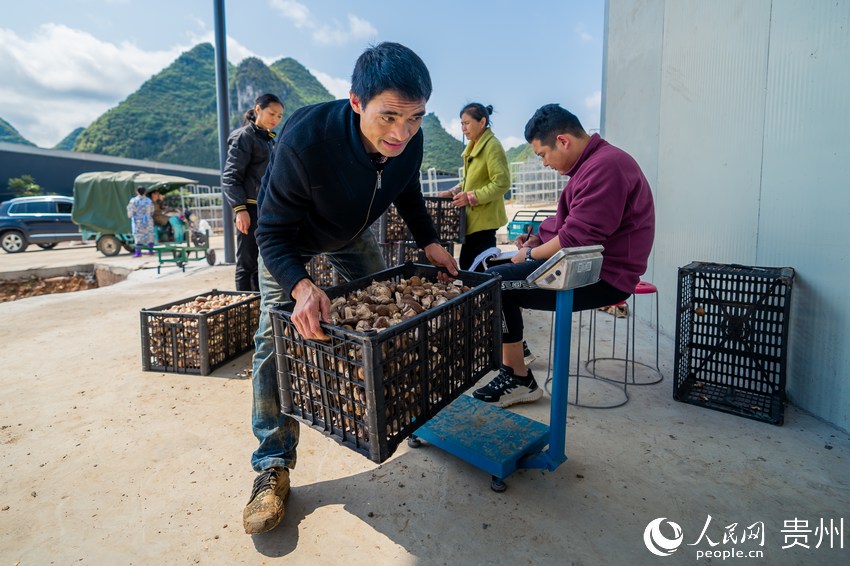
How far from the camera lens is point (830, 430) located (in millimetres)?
2318

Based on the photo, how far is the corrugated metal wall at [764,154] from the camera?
228 centimetres

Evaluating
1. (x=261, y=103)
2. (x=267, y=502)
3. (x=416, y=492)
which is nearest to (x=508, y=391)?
(x=416, y=492)

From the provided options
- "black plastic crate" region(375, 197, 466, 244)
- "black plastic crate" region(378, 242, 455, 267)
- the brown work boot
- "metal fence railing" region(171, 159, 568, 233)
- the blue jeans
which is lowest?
the brown work boot

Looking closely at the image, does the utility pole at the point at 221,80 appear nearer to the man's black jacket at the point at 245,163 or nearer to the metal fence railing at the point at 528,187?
the man's black jacket at the point at 245,163

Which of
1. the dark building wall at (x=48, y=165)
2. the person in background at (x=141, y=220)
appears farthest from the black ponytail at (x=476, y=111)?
the dark building wall at (x=48, y=165)

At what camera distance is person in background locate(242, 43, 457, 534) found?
1492 millimetres

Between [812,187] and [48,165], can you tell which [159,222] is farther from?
[48,165]

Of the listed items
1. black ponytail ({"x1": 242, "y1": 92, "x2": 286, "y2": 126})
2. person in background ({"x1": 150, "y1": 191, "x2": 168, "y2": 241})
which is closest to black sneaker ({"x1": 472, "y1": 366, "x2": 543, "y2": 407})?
black ponytail ({"x1": 242, "y1": 92, "x2": 286, "y2": 126})

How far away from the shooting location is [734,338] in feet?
8.75

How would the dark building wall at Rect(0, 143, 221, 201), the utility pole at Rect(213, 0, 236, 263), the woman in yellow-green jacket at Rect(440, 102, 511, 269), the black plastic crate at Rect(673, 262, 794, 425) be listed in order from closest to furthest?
the black plastic crate at Rect(673, 262, 794, 425) < the woman in yellow-green jacket at Rect(440, 102, 511, 269) < the utility pole at Rect(213, 0, 236, 263) < the dark building wall at Rect(0, 143, 221, 201)

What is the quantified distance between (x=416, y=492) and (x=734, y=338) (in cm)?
196

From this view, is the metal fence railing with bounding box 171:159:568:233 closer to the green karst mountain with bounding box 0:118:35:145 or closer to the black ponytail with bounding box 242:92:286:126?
the black ponytail with bounding box 242:92:286:126

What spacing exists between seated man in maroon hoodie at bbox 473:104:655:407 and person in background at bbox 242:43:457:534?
23.3 inches

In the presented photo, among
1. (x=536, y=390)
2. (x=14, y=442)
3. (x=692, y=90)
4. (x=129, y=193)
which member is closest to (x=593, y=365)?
(x=536, y=390)
